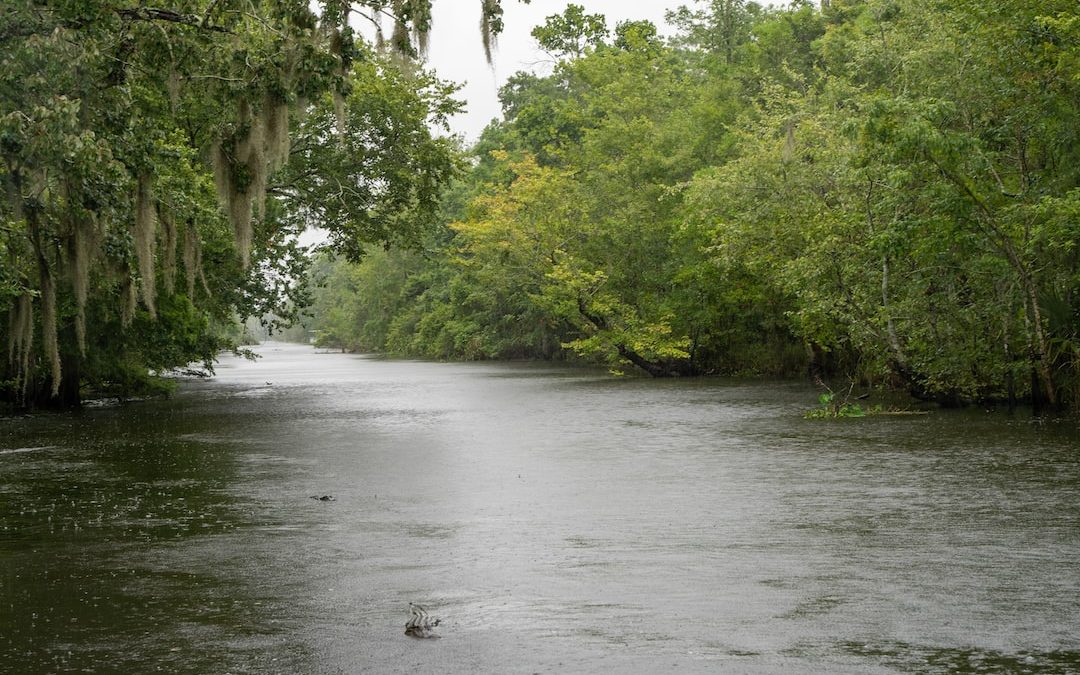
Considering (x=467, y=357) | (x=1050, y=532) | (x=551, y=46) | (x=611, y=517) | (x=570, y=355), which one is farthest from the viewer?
(x=467, y=357)

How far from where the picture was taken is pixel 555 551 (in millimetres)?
9945

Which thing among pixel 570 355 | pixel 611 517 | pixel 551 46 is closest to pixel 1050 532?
pixel 611 517

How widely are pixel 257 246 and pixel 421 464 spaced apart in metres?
12.0

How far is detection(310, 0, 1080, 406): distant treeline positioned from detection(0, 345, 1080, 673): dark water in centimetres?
295

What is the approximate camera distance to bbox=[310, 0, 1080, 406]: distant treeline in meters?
20.1

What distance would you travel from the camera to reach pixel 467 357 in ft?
226

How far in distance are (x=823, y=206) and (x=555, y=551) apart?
58.5 ft

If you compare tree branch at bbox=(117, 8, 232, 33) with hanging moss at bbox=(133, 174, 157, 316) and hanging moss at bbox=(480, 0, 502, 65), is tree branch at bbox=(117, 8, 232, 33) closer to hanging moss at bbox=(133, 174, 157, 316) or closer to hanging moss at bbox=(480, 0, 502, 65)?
hanging moss at bbox=(133, 174, 157, 316)

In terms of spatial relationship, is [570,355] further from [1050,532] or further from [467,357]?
[1050,532]

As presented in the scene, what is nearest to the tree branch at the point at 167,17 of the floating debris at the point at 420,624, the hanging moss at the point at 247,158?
the hanging moss at the point at 247,158

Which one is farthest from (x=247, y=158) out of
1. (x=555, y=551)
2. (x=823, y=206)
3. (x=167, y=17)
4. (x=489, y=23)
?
(x=823, y=206)

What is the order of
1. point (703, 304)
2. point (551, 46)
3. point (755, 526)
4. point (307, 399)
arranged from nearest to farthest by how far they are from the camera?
point (755, 526)
point (307, 399)
point (703, 304)
point (551, 46)

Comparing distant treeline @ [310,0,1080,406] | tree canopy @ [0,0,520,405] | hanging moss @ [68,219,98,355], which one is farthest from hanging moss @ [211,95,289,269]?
distant treeline @ [310,0,1080,406]

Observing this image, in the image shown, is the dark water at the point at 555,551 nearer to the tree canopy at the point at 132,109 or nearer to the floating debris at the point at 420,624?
the floating debris at the point at 420,624
